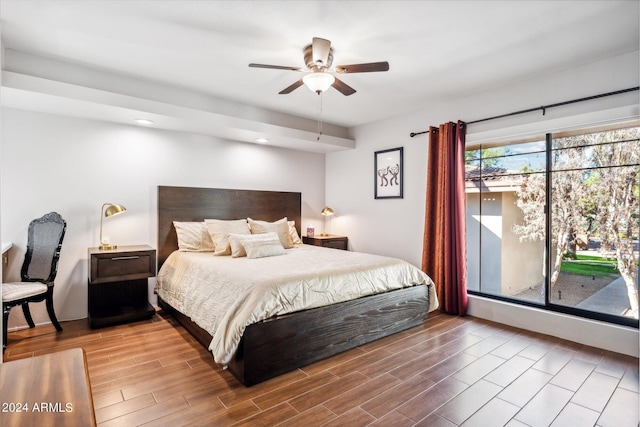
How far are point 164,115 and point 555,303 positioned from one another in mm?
4516

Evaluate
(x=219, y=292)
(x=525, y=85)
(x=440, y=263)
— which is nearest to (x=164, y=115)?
(x=219, y=292)

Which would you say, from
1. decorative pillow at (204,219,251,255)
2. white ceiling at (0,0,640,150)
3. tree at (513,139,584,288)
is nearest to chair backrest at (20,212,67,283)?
decorative pillow at (204,219,251,255)

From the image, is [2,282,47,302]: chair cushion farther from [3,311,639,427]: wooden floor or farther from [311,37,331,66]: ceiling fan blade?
[311,37,331,66]: ceiling fan blade

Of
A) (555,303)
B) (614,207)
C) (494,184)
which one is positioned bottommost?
(555,303)

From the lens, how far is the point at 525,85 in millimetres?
3393

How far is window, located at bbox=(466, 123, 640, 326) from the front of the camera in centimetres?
303

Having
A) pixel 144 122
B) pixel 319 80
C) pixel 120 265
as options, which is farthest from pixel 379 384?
pixel 144 122

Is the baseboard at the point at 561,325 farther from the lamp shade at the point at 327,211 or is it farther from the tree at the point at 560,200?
the lamp shade at the point at 327,211

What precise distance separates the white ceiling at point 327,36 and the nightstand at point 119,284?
1.81m

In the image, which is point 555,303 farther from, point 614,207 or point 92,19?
point 92,19

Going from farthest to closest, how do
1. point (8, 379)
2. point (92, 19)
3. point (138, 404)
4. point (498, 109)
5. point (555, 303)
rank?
point (498, 109)
point (555, 303)
point (92, 19)
point (138, 404)
point (8, 379)

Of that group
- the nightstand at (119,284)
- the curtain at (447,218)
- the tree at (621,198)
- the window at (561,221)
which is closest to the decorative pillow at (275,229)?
the nightstand at (119,284)

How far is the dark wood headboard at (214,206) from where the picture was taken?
161 inches

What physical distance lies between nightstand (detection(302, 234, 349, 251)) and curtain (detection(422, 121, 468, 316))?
1562 millimetres
